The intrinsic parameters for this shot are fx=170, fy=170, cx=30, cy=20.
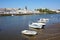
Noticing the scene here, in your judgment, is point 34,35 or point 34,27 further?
point 34,27

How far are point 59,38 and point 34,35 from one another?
484cm

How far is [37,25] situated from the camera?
41250mm

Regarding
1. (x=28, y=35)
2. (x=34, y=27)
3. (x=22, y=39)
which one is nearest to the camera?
(x=22, y=39)

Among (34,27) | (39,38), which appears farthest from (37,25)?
(39,38)

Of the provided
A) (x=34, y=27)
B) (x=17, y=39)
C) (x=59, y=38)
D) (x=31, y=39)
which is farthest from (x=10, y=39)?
(x=34, y=27)

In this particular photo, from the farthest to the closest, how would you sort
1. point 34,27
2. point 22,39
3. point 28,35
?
point 34,27 → point 28,35 → point 22,39

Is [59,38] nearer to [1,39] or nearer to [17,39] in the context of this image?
[17,39]

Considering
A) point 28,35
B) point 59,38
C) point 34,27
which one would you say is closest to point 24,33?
point 28,35

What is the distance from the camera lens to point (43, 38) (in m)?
28.3

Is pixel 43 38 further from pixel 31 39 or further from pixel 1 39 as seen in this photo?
pixel 1 39

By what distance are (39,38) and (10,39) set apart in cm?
480

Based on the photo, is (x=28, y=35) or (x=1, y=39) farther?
(x=28, y=35)

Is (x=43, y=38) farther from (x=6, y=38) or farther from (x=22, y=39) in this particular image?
(x=6, y=38)

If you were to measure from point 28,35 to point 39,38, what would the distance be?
304cm
